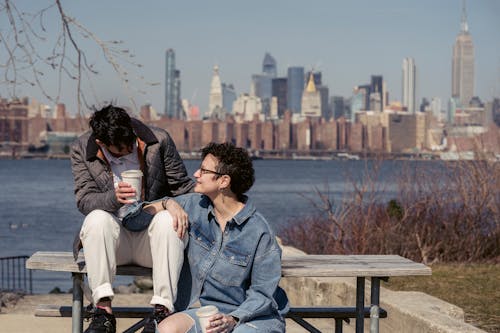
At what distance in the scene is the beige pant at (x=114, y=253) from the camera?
4195mm

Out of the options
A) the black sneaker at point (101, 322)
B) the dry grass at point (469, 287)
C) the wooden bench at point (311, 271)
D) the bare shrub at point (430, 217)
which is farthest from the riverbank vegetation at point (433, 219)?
the black sneaker at point (101, 322)

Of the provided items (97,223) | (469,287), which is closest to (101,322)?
(97,223)

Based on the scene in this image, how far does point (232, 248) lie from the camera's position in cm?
427

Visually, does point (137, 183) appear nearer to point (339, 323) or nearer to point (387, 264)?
point (387, 264)

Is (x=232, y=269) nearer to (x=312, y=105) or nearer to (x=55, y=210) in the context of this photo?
(x=55, y=210)

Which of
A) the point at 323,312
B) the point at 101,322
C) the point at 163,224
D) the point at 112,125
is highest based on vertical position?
the point at 112,125

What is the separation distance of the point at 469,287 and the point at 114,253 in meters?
4.63

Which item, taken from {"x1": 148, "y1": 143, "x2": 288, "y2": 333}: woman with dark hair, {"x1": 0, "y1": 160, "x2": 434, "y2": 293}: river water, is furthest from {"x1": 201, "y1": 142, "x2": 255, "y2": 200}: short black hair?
{"x1": 0, "y1": 160, "x2": 434, "y2": 293}: river water

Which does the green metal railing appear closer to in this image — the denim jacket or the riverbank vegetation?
the riverbank vegetation

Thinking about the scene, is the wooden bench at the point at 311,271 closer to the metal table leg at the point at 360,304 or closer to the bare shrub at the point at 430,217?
the metal table leg at the point at 360,304

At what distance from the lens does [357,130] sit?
378 feet

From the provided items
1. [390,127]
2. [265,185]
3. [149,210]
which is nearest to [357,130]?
[390,127]

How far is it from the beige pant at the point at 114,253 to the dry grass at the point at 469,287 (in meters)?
2.96

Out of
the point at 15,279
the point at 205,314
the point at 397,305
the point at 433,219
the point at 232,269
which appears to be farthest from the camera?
the point at 15,279
